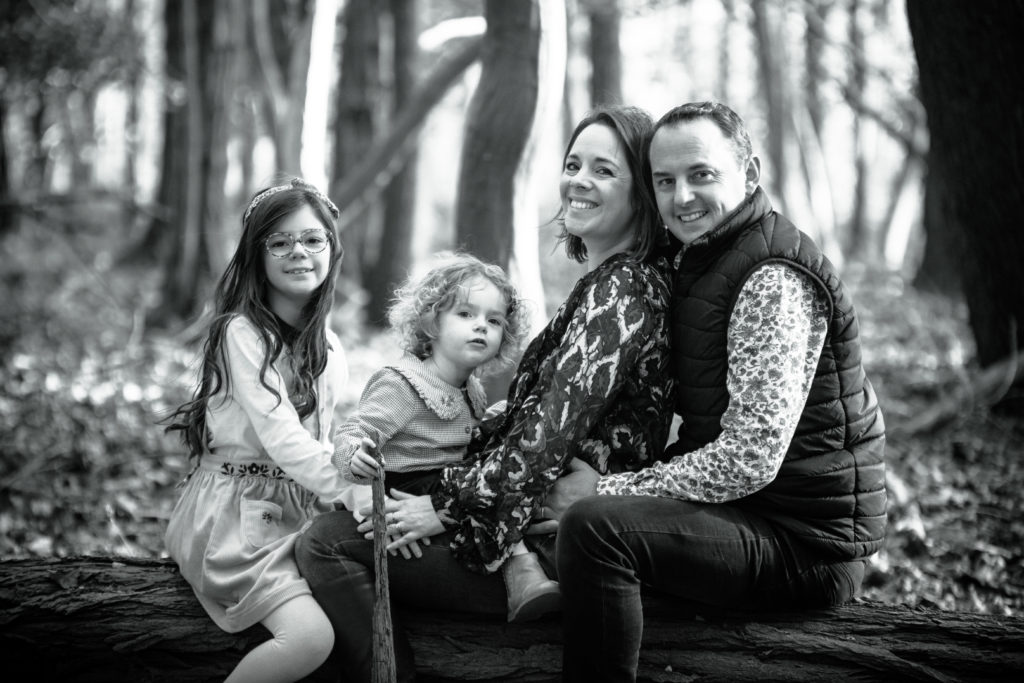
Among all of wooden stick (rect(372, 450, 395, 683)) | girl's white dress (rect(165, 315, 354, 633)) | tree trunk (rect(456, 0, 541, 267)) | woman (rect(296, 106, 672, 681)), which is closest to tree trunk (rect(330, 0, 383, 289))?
tree trunk (rect(456, 0, 541, 267))

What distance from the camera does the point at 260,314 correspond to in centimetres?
341

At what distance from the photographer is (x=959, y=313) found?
10000 millimetres

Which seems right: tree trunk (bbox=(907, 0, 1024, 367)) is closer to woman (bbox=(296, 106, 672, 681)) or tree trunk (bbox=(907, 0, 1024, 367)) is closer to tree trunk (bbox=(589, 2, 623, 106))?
woman (bbox=(296, 106, 672, 681))

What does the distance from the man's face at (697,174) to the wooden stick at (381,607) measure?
1.27 metres

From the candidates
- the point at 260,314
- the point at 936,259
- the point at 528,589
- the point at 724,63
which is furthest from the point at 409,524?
the point at 724,63

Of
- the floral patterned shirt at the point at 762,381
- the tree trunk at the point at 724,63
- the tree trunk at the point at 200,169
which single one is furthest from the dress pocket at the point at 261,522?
the tree trunk at the point at 724,63

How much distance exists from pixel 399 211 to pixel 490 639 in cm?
922

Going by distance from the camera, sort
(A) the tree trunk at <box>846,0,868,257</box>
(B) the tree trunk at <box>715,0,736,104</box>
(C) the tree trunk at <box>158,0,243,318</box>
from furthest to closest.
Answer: (B) the tree trunk at <box>715,0,736,104</box>, (A) the tree trunk at <box>846,0,868,257</box>, (C) the tree trunk at <box>158,0,243,318</box>

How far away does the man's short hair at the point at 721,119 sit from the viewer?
2848 millimetres

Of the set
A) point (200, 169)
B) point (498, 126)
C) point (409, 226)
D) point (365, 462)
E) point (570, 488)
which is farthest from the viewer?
point (409, 226)

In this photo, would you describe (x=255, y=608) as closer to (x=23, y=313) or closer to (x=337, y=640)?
(x=337, y=640)

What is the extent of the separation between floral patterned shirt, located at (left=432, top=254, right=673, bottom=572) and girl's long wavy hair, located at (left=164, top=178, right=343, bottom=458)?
0.84m

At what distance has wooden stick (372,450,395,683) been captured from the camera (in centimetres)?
274

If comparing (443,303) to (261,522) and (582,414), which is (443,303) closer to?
(582,414)
